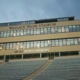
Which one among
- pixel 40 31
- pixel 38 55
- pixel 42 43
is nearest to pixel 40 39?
pixel 42 43

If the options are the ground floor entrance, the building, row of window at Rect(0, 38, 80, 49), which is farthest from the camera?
the ground floor entrance

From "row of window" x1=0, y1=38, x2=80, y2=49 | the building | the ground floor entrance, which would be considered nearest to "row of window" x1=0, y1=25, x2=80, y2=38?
the building

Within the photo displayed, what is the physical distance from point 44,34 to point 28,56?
7.86 m

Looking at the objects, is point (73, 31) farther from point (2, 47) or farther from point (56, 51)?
point (2, 47)

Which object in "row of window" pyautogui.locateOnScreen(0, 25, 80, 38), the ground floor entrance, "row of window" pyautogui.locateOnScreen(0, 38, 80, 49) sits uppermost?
"row of window" pyautogui.locateOnScreen(0, 25, 80, 38)

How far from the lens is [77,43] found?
163ft

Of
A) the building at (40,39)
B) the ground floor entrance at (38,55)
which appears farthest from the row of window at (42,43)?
the ground floor entrance at (38,55)

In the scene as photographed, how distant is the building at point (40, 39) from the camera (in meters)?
50.4

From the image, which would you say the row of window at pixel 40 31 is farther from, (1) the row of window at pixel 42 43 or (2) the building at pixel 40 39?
(1) the row of window at pixel 42 43

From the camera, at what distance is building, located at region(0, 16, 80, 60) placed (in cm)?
5044

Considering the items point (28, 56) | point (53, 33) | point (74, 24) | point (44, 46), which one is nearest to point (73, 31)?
point (74, 24)

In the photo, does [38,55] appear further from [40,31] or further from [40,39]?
[40,31]

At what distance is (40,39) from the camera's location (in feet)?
172

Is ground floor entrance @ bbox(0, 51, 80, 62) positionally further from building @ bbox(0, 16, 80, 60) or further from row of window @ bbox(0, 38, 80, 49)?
row of window @ bbox(0, 38, 80, 49)
